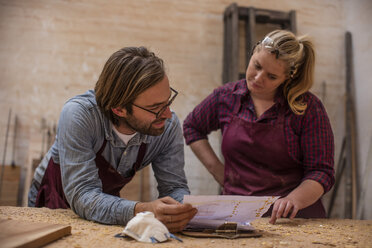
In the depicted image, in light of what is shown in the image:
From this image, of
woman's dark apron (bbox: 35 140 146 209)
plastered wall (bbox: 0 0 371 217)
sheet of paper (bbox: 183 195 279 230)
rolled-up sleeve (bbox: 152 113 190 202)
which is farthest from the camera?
plastered wall (bbox: 0 0 371 217)

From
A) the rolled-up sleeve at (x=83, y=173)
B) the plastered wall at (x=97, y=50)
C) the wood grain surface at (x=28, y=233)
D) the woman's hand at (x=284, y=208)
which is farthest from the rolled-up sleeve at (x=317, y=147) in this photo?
the plastered wall at (x=97, y=50)

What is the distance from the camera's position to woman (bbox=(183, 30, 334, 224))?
2.03 metres

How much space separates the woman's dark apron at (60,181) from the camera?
1.81 m

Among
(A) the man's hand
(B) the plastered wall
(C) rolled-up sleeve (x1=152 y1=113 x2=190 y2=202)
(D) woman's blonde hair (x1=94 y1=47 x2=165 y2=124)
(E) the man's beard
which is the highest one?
(B) the plastered wall

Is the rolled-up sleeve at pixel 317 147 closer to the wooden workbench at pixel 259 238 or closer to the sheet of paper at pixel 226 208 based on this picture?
the wooden workbench at pixel 259 238

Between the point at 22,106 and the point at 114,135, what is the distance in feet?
10.3

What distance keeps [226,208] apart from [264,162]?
0.85 meters

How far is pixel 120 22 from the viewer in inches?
187

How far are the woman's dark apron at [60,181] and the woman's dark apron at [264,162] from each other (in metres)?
0.61

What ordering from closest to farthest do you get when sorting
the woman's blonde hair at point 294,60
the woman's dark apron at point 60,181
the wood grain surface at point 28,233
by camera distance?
the wood grain surface at point 28,233
the woman's dark apron at point 60,181
the woman's blonde hair at point 294,60

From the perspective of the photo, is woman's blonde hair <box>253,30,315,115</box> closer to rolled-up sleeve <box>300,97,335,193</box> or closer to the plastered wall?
rolled-up sleeve <box>300,97,335,193</box>

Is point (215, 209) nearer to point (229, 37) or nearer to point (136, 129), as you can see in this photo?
point (136, 129)

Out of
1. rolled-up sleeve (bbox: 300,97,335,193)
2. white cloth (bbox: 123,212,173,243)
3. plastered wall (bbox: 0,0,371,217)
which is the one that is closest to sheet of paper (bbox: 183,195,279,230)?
white cloth (bbox: 123,212,173,243)

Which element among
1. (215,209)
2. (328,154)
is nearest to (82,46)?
(328,154)
